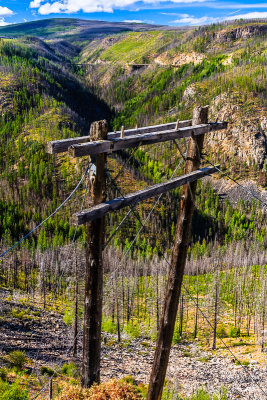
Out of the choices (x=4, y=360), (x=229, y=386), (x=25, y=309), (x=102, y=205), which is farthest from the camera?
(x=25, y=309)

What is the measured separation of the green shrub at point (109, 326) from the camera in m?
70.8

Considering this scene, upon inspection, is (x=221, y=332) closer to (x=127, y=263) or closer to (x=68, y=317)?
(x=68, y=317)

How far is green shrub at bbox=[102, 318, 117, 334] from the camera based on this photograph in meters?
70.8

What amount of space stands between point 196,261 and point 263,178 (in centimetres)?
8349

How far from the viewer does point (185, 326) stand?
77375 millimetres

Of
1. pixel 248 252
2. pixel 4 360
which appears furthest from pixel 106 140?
pixel 248 252

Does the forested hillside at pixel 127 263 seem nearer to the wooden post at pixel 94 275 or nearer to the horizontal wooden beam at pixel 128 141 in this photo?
the wooden post at pixel 94 275

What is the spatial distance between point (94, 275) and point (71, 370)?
40268mm

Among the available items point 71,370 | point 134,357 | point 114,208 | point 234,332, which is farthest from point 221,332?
point 114,208

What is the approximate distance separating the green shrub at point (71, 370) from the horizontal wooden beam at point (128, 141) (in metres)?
40.0

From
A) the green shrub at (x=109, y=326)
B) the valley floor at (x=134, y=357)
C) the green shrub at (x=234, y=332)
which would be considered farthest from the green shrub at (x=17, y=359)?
the green shrub at (x=234, y=332)

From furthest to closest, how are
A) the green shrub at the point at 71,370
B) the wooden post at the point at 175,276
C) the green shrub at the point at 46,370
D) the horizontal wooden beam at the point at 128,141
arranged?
the green shrub at the point at 46,370
the green shrub at the point at 71,370
the wooden post at the point at 175,276
the horizontal wooden beam at the point at 128,141

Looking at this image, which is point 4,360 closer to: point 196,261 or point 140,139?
point 140,139

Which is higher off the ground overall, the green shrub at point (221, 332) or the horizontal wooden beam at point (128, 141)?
the horizontal wooden beam at point (128, 141)
